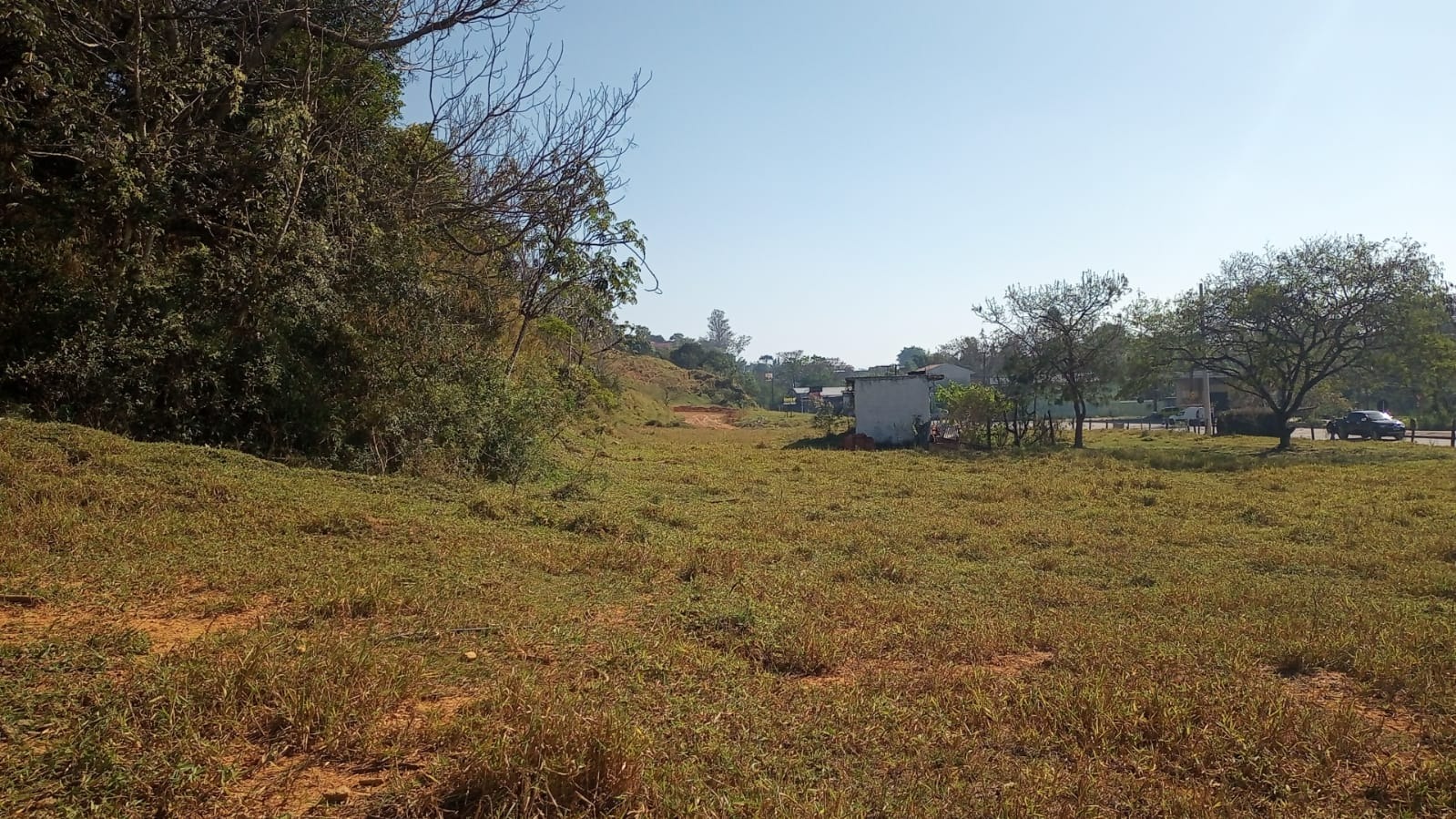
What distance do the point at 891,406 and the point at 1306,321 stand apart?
13.2 meters

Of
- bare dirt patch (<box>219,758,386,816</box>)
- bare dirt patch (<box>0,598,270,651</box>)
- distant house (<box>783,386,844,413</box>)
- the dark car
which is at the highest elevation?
distant house (<box>783,386,844,413</box>)

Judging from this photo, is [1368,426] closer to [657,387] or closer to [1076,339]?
[1076,339]

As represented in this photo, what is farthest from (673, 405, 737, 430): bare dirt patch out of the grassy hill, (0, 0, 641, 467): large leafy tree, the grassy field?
the grassy field

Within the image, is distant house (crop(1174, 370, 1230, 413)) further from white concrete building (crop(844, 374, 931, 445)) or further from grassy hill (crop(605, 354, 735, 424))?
grassy hill (crop(605, 354, 735, 424))

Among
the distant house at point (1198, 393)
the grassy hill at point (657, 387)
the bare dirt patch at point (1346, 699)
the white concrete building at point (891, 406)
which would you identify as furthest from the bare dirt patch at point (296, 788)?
the distant house at point (1198, 393)

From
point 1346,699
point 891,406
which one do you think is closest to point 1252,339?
point 891,406

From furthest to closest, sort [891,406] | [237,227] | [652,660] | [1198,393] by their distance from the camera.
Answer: [1198,393]
[891,406]
[237,227]
[652,660]

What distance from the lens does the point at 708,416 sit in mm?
51844

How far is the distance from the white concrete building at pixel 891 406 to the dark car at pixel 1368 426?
1701cm

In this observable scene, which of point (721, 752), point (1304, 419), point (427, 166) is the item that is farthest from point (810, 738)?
point (1304, 419)

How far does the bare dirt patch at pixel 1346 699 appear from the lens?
3924mm

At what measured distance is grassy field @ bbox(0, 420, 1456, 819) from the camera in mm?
2771

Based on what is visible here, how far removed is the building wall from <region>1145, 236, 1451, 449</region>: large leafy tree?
26.6ft

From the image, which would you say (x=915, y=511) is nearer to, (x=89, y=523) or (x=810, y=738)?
(x=810, y=738)
